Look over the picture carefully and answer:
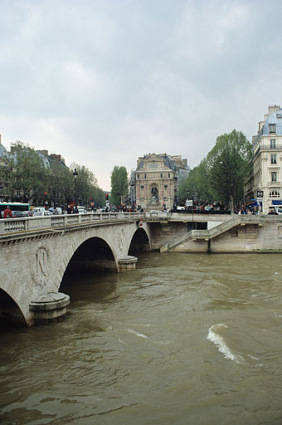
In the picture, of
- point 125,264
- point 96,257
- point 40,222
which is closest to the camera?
point 40,222

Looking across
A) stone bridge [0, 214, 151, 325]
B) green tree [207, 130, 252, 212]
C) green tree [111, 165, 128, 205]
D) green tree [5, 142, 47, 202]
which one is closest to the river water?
stone bridge [0, 214, 151, 325]

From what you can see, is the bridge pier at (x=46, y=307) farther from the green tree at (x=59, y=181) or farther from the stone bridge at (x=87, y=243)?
the green tree at (x=59, y=181)

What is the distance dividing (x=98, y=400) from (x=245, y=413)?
3723 millimetres

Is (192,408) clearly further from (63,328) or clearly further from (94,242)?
(94,242)

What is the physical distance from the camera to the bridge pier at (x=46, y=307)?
14.3 meters

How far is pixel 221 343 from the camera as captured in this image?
13234 mm

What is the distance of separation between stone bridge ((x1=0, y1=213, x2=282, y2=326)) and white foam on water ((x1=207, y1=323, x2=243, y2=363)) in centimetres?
601

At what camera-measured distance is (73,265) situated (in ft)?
95.2

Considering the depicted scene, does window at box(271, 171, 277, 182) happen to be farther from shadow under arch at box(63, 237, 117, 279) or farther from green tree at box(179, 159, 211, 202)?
shadow under arch at box(63, 237, 117, 279)

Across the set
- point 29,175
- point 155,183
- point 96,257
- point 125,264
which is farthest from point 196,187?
point 96,257

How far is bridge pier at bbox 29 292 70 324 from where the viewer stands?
46.8 ft

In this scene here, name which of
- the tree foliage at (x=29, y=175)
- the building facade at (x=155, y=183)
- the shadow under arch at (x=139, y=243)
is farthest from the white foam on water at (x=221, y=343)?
the building facade at (x=155, y=183)

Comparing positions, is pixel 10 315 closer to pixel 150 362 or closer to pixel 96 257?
pixel 150 362

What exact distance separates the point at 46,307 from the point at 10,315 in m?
1.35
